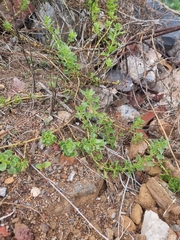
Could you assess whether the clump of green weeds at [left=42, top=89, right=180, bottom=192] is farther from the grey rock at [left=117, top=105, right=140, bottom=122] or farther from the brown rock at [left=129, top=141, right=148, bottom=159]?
the grey rock at [left=117, top=105, right=140, bottom=122]

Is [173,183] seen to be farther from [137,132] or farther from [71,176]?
[71,176]

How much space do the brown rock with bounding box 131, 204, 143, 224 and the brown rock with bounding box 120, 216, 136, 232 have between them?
3 cm

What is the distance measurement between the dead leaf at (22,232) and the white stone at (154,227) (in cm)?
61

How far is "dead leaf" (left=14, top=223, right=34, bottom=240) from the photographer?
1.66m

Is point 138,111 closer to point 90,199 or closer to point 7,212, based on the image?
point 90,199

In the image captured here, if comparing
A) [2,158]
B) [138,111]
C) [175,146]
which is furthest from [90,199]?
[138,111]

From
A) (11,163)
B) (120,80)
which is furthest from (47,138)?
(120,80)

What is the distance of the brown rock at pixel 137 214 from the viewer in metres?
1.87

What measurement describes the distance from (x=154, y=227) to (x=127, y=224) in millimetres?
155

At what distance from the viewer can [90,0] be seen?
2525mm

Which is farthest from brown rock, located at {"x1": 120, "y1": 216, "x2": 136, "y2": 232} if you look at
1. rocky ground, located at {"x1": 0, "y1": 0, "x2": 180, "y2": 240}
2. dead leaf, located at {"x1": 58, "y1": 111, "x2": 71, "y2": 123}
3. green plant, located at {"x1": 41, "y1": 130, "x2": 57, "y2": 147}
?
dead leaf, located at {"x1": 58, "y1": 111, "x2": 71, "y2": 123}

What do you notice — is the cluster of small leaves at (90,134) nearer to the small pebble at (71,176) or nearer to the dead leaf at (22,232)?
the small pebble at (71,176)

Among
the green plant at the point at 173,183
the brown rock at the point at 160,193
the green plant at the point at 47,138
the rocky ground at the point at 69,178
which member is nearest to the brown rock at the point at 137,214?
the rocky ground at the point at 69,178

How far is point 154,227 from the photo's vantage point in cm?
177
